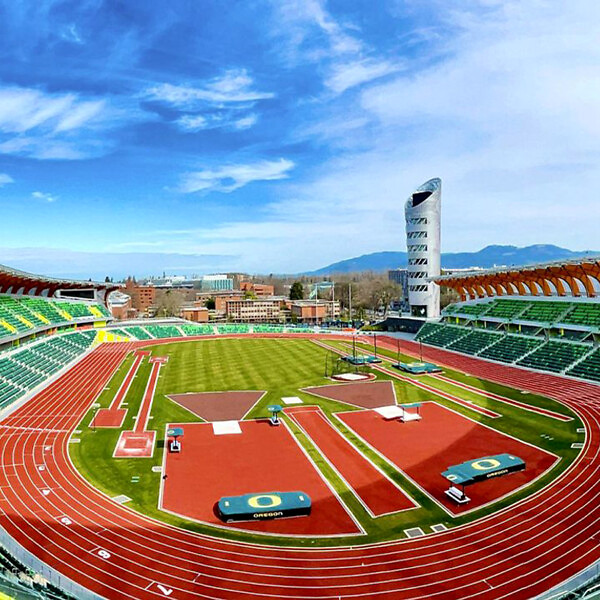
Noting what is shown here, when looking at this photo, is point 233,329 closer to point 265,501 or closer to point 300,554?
point 265,501

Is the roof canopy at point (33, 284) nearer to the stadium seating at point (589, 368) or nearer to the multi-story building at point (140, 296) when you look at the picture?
the stadium seating at point (589, 368)

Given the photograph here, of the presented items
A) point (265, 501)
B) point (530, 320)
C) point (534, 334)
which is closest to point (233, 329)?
point (530, 320)

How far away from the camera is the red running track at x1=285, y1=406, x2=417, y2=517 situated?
2059 cm

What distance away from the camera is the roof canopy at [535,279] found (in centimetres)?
4954

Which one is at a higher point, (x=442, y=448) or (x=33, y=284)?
(x=33, y=284)

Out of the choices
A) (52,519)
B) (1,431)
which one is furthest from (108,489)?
(1,431)

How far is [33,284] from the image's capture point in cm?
6069

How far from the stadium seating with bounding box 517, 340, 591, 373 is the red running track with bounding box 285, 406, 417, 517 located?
25195mm

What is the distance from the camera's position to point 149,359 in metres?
56.0

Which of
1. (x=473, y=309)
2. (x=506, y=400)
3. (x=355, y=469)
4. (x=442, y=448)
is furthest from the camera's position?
(x=473, y=309)

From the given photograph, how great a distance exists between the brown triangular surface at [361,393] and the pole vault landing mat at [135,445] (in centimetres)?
1497

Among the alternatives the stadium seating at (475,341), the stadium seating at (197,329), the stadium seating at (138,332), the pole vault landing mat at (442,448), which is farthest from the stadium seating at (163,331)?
the pole vault landing mat at (442,448)

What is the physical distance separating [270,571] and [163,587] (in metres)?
3.45

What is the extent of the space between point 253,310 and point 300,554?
110055 mm
